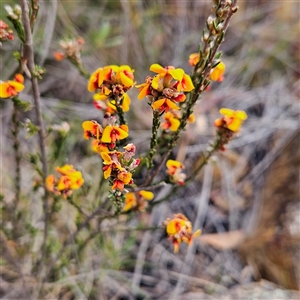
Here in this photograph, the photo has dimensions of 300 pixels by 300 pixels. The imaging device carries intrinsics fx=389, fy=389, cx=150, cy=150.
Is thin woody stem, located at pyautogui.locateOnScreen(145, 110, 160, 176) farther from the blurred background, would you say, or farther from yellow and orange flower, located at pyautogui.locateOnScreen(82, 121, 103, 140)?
the blurred background

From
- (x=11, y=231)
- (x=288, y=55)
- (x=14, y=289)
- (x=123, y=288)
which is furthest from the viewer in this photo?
(x=288, y=55)

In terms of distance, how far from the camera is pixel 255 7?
11.1 ft

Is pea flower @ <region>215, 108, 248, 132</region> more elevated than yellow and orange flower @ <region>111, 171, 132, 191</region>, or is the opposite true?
pea flower @ <region>215, 108, 248, 132</region>

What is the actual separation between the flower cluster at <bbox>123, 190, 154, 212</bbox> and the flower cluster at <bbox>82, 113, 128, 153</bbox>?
0.31 meters

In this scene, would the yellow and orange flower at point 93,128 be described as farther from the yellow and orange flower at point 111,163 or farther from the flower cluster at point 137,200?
the flower cluster at point 137,200

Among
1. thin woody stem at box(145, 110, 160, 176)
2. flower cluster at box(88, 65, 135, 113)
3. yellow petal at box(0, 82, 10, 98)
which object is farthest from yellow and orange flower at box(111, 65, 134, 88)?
yellow petal at box(0, 82, 10, 98)

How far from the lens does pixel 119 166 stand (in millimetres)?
887

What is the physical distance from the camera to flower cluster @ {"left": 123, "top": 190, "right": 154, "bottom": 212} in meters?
1.22

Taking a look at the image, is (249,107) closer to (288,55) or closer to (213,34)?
(288,55)

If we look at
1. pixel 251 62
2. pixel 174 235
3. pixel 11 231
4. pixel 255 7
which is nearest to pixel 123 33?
pixel 251 62

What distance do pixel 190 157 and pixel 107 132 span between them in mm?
1640

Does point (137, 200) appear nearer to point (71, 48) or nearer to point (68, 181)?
point (68, 181)

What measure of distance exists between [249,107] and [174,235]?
189 centimetres

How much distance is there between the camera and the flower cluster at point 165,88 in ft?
2.92
